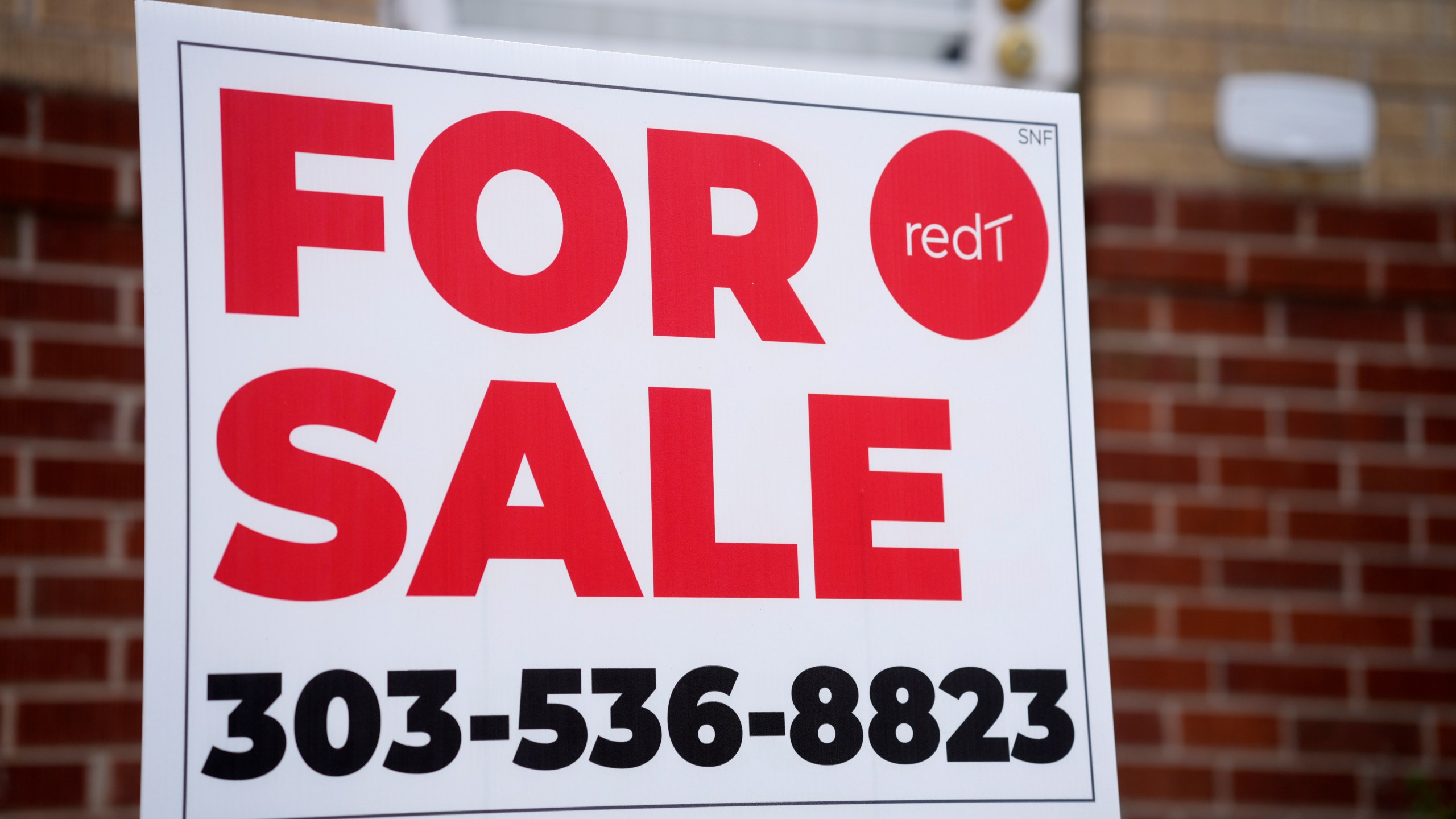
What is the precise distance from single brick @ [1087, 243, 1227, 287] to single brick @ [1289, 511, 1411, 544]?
17.0 inches

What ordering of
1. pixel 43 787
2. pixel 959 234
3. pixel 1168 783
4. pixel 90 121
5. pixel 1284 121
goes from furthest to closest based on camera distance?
pixel 1284 121, pixel 1168 783, pixel 90 121, pixel 43 787, pixel 959 234

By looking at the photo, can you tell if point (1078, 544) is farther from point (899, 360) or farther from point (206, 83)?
point (206, 83)

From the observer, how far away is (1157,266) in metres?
2.14

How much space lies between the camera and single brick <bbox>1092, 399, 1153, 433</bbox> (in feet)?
6.89

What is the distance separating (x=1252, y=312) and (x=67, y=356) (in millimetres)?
1929

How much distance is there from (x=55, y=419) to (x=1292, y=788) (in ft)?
6.71

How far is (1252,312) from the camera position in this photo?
2164 millimetres

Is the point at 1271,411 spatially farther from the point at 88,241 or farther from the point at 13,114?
the point at 13,114

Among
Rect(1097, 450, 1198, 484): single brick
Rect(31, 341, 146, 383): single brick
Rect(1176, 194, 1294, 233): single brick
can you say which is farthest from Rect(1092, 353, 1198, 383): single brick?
Rect(31, 341, 146, 383): single brick

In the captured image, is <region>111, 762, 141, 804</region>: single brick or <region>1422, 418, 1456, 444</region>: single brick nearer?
<region>111, 762, 141, 804</region>: single brick

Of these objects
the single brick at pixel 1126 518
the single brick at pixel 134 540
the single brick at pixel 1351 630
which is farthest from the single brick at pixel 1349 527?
the single brick at pixel 134 540

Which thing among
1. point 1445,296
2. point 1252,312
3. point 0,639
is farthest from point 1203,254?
point 0,639

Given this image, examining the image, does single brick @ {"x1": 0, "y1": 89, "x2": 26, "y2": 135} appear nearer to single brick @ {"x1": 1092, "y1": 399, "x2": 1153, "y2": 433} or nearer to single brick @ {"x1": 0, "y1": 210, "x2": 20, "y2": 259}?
single brick @ {"x1": 0, "y1": 210, "x2": 20, "y2": 259}

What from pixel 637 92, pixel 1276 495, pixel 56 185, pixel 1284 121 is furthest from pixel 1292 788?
pixel 56 185
